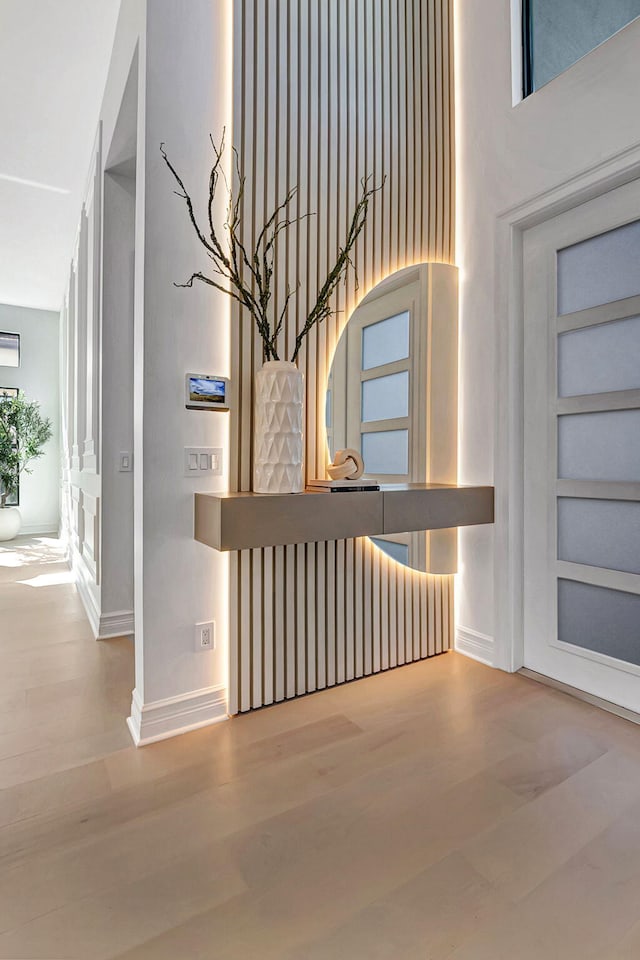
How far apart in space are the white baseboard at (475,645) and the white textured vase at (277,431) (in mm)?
1363

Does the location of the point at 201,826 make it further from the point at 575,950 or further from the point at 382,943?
the point at 575,950

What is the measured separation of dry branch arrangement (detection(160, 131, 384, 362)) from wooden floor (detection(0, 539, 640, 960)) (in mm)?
1505

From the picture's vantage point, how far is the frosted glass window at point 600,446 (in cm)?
203

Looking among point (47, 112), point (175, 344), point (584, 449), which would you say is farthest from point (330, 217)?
point (47, 112)

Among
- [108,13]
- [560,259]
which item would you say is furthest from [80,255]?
[560,259]

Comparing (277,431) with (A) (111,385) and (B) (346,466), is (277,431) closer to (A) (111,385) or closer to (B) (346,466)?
(B) (346,466)

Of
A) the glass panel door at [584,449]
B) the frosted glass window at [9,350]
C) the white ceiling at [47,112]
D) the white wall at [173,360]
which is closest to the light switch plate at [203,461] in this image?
the white wall at [173,360]

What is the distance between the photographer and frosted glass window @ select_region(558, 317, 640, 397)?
2.03 m

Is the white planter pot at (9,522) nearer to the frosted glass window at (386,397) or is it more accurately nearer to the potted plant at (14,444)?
the potted plant at (14,444)

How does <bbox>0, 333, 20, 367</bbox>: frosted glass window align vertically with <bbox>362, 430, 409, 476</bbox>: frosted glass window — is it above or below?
above

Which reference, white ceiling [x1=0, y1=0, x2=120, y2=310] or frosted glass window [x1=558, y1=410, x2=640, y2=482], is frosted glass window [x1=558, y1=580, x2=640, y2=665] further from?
white ceiling [x1=0, y1=0, x2=120, y2=310]

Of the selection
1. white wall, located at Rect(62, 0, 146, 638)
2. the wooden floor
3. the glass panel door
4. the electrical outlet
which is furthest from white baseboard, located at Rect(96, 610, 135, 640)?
the glass panel door

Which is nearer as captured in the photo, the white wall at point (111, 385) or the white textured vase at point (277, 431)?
the white textured vase at point (277, 431)

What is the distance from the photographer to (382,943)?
1.06 metres
